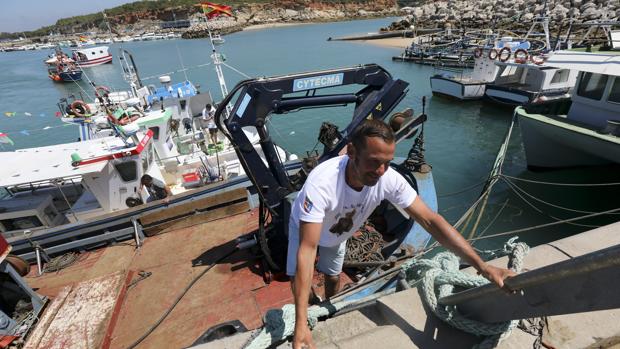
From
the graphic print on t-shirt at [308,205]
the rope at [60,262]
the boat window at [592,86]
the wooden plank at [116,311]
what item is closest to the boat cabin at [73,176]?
the rope at [60,262]

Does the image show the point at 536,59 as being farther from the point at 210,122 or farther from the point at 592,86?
the point at 210,122

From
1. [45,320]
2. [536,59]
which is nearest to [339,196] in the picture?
[45,320]

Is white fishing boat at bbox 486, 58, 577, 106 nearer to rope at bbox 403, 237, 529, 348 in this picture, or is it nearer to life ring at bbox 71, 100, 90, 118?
rope at bbox 403, 237, 529, 348

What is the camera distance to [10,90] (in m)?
37.9

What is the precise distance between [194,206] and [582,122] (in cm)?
1091

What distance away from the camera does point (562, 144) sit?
373 inches

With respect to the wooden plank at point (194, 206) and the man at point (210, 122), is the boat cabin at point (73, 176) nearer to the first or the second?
the wooden plank at point (194, 206)

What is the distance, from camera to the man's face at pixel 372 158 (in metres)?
1.68

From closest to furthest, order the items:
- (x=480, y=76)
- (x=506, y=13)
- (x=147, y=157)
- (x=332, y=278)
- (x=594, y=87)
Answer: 1. (x=332, y=278)
2. (x=147, y=157)
3. (x=594, y=87)
4. (x=480, y=76)
5. (x=506, y=13)

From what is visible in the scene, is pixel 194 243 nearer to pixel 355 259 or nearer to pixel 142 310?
pixel 142 310

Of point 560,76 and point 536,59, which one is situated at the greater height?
point 536,59

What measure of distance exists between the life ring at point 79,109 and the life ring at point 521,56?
69.8 feet

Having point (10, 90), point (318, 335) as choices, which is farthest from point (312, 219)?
point (10, 90)

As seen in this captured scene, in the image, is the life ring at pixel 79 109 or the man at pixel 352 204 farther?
the life ring at pixel 79 109
